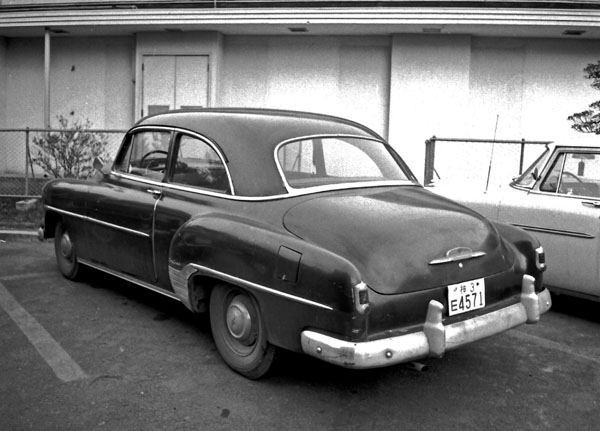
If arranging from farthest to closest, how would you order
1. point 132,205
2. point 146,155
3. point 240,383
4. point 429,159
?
point 429,159 → point 146,155 → point 132,205 → point 240,383

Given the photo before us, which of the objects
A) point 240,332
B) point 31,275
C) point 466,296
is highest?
point 466,296

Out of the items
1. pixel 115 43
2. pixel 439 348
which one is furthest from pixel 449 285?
pixel 115 43

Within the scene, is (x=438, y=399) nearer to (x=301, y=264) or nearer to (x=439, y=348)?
(x=439, y=348)

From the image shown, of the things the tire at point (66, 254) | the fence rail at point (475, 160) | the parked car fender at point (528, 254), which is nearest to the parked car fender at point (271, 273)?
the parked car fender at point (528, 254)

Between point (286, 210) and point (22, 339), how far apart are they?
2105mm

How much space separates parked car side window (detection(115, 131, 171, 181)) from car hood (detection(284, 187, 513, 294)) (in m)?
1.49

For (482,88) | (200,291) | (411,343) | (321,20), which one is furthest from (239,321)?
(482,88)

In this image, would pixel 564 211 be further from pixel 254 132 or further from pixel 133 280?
pixel 133 280

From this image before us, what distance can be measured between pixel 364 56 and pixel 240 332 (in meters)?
9.60

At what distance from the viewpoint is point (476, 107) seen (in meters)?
12.2

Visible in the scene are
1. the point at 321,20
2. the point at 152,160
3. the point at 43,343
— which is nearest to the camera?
the point at 43,343

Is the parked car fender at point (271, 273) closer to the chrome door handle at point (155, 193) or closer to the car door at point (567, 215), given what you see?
the chrome door handle at point (155, 193)

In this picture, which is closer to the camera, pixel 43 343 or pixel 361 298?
pixel 361 298

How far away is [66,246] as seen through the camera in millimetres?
5770
